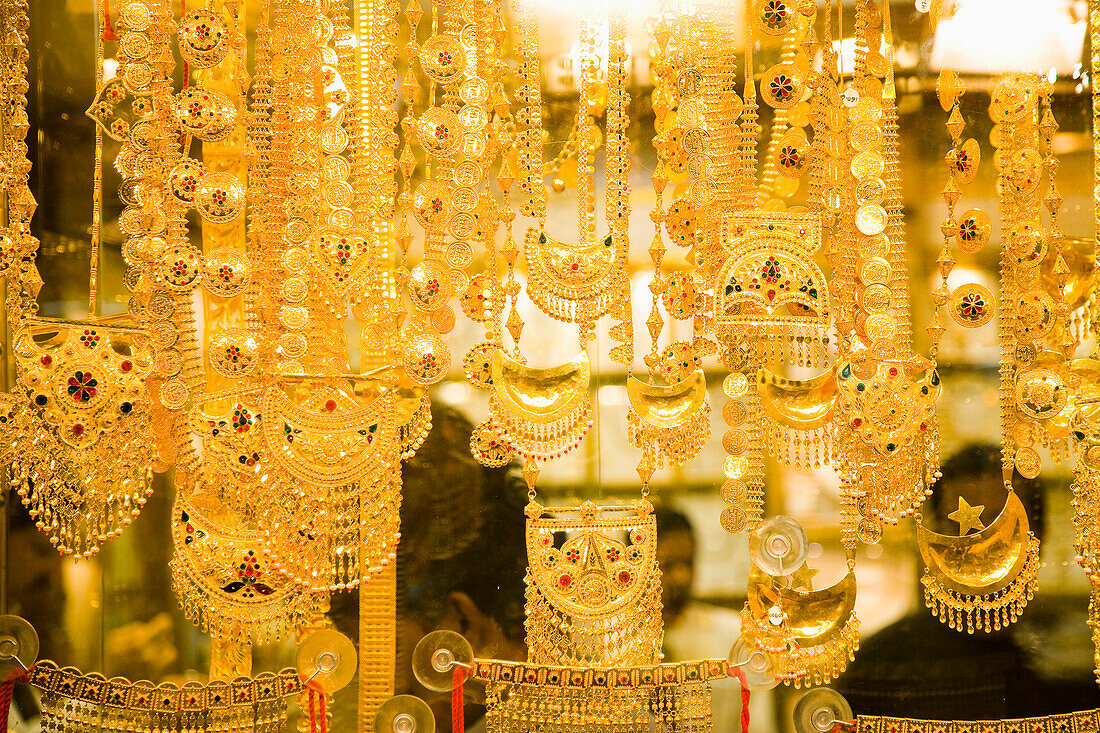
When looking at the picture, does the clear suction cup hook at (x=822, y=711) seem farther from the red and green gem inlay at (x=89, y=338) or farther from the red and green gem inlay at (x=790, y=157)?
the red and green gem inlay at (x=89, y=338)

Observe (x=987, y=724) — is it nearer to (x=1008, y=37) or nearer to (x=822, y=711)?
(x=822, y=711)

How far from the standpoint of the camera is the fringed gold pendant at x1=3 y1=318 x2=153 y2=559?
1782 millimetres

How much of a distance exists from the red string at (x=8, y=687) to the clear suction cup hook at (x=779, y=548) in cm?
143

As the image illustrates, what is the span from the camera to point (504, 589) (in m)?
2.04

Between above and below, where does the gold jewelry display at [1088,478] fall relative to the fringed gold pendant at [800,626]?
above

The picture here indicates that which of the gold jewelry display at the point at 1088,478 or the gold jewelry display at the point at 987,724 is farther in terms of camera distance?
the gold jewelry display at the point at 987,724

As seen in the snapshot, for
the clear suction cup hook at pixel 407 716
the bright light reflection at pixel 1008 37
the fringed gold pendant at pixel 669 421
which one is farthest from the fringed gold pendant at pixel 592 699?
the bright light reflection at pixel 1008 37

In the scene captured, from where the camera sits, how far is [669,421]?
1848 millimetres

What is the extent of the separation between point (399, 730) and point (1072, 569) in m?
1.40

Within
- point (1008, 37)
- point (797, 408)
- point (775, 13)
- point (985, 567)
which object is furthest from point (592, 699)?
point (1008, 37)

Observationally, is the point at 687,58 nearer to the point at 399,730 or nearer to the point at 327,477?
the point at 327,477

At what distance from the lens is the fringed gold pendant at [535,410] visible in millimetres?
1839

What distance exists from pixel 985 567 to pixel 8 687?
1.89 m

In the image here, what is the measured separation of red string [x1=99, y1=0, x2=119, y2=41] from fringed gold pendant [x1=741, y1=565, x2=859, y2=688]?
5.33ft
